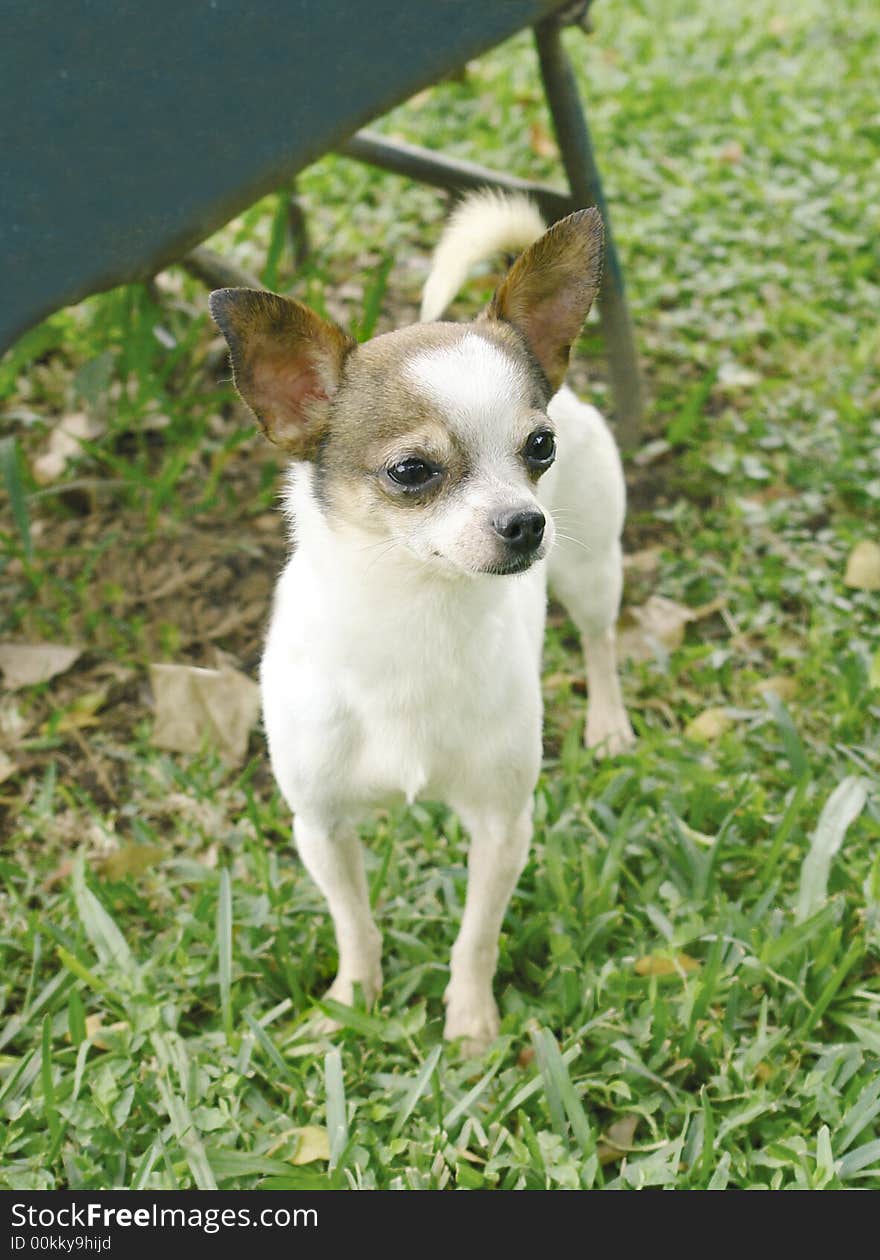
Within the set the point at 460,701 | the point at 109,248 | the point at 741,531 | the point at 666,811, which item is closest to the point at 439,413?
the point at 460,701

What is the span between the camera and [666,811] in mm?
2645

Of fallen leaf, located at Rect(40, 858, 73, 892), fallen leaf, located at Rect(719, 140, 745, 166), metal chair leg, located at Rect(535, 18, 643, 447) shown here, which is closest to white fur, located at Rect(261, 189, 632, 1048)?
fallen leaf, located at Rect(40, 858, 73, 892)

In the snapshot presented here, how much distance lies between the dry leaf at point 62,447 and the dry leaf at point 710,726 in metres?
1.80

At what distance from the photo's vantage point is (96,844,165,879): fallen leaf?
2.67 m

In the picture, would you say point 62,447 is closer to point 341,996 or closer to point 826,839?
point 341,996

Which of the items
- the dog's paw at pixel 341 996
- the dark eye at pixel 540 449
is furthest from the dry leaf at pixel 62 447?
Answer: the dark eye at pixel 540 449

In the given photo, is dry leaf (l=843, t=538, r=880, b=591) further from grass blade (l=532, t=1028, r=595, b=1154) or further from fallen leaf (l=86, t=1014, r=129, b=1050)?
fallen leaf (l=86, t=1014, r=129, b=1050)

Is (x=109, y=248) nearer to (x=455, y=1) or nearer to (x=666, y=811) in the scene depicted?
(x=455, y=1)

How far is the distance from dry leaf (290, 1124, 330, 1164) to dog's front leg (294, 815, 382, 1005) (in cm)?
29

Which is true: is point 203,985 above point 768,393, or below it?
below

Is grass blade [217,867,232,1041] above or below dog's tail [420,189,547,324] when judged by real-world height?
below

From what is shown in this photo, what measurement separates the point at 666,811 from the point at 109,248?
5.14 feet

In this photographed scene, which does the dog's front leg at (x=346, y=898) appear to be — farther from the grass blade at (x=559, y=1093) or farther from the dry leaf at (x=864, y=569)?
the dry leaf at (x=864, y=569)

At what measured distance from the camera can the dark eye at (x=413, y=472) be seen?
5.80 feet
